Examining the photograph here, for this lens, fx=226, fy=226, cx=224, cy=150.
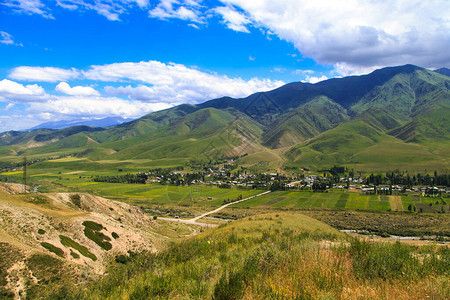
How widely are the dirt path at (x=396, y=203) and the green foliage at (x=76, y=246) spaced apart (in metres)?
123

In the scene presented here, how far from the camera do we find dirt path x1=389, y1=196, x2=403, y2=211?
108m

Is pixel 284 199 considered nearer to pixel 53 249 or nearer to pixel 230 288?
pixel 53 249

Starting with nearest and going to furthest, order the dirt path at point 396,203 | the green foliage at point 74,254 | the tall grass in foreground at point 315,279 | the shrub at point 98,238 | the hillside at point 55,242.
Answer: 1. the tall grass in foreground at point 315,279
2. the hillside at point 55,242
3. the green foliage at point 74,254
4. the shrub at point 98,238
5. the dirt path at point 396,203

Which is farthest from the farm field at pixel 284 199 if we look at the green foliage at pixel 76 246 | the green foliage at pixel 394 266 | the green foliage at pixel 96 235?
the green foliage at pixel 394 266

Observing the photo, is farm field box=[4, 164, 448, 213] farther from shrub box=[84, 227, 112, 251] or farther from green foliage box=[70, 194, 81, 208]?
shrub box=[84, 227, 112, 251]

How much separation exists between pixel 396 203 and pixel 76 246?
451 ft

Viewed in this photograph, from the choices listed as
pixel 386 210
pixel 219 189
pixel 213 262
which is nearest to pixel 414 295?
pixel 213 262

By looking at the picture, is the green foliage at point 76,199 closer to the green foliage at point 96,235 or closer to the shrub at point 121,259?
the green foliage at point 96,235

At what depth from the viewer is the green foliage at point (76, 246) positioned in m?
37.0

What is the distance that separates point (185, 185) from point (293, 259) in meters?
186

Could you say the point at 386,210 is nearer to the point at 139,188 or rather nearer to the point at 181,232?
the point at 181,232

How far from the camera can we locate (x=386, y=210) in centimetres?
10456

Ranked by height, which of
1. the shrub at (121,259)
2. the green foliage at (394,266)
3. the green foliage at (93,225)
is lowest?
the shrub at (121,259)

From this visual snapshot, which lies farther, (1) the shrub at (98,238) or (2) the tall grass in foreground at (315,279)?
(1) the shrub at (98,238)
